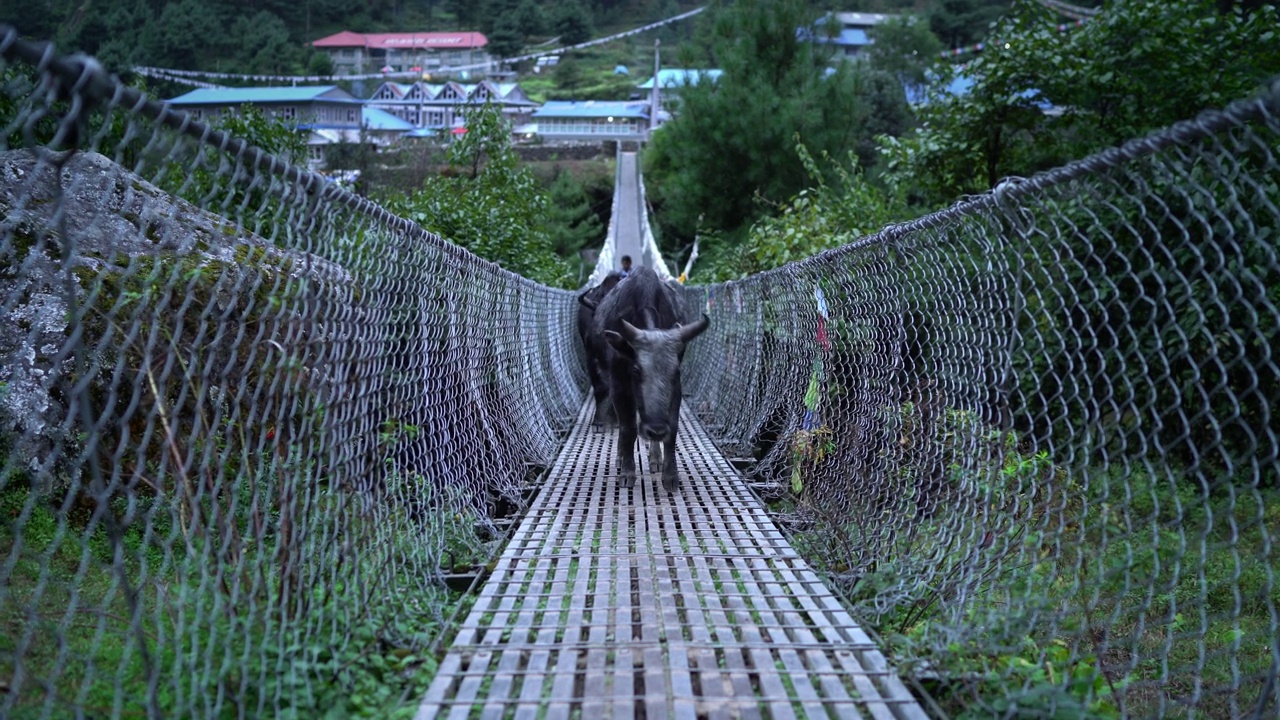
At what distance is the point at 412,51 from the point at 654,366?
88862mm

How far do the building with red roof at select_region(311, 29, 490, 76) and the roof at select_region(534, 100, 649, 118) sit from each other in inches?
687

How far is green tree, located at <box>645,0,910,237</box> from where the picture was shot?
18.5 m

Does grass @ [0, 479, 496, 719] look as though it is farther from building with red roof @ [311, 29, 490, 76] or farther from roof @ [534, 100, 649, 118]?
building with red roof @ [311, 29, 490, 76]

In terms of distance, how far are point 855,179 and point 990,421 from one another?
9.16m

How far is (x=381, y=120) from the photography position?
59844 mm

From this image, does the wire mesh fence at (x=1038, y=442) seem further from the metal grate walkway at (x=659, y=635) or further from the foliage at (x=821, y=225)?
the foliage at (x=821, y=225)

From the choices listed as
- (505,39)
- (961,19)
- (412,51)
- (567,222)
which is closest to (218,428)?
(567,222)

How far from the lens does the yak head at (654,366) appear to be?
5414 mm

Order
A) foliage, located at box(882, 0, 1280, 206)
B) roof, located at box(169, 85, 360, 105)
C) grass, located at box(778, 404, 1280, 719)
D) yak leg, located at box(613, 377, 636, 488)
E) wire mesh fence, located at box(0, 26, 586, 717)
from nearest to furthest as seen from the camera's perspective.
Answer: wire mesh fence, located at box(0, 26, 586, 717)
grass, located at box(778, 404, 1280, 719)
yak leg, located at box(613, 377, 636, 488)
foliage, located at box(882, 0, 1280, 206)
roof, located at box(169, 85, 360, 105)

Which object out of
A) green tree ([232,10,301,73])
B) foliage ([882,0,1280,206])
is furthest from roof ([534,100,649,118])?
foliage ([882,0,1280,206])

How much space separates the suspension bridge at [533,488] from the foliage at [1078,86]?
3954 mm

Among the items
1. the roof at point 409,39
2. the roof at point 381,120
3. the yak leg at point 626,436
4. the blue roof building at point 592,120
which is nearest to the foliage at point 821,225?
the yak leg at point 626,436

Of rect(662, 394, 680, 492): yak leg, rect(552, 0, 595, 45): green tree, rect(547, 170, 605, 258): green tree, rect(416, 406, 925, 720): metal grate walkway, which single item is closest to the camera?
rect(416, 406, 925, 720): metal grate walkway

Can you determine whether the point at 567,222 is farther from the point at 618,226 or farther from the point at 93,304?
the point at 93,304
